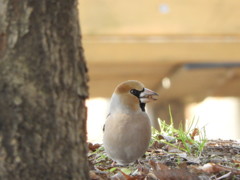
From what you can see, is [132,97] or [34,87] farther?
[132,97]

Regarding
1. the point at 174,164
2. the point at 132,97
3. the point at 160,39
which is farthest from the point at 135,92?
the point at 160,39

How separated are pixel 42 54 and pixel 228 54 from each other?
3414 mm

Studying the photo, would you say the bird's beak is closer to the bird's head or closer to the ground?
the bird's head

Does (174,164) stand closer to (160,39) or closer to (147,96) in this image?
(147,96)

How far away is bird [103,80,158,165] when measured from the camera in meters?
3.08

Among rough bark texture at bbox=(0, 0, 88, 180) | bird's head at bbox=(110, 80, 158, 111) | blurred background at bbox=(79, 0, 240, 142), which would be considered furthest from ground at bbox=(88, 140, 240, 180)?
blurred background at bbox=(79, 0, 240, 142)

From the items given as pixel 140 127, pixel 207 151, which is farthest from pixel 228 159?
pixel 140 127

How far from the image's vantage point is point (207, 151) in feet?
11.1

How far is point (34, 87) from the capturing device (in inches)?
82.4

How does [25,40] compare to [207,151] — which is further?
[207,151]

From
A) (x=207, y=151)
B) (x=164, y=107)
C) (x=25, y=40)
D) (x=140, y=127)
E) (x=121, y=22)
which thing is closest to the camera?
(x=25, y=40)

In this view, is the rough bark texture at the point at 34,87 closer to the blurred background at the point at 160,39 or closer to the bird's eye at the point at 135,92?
the bird's eye at the point at 135,92

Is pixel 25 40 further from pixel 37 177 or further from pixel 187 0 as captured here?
pixel 187 0

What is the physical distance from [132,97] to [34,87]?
1163 mm
